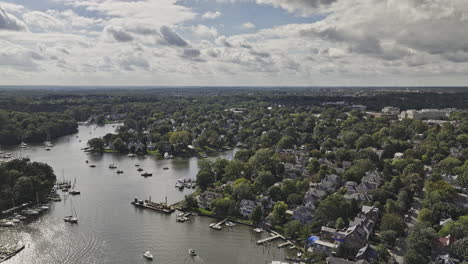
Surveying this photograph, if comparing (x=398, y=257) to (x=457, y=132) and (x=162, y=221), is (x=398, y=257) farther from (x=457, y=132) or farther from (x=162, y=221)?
(x=457, y=132)

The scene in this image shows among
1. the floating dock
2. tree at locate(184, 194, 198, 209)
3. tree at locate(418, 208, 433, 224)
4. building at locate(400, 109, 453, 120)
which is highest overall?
building at locate(400, 109, 453, 120)

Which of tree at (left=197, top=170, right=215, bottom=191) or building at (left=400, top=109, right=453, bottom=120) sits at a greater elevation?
building at (left=400, top=109, right=453, bottom=120)

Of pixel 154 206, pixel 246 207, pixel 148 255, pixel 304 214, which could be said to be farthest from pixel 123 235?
pixel 304 214

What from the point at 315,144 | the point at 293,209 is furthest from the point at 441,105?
the point at 293,209

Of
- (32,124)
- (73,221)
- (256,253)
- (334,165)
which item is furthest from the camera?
(32,124)

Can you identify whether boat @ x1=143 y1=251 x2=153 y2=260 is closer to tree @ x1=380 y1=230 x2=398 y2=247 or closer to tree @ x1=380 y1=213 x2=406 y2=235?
tree @ x1=380 y1=230 x2=398 y2=247

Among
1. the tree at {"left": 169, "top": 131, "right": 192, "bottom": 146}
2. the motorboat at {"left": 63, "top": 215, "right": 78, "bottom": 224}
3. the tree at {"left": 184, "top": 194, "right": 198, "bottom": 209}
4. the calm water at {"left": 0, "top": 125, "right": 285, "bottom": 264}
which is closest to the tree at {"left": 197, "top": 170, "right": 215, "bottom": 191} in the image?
the calm water at {"left": 0, "top": 125, "right": 285, "bottom": 264}

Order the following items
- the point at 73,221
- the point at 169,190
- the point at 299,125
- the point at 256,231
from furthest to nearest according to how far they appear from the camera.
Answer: the point at 299,125 < the point at 169,190 < the point at 73,221 < the point at 256,231
